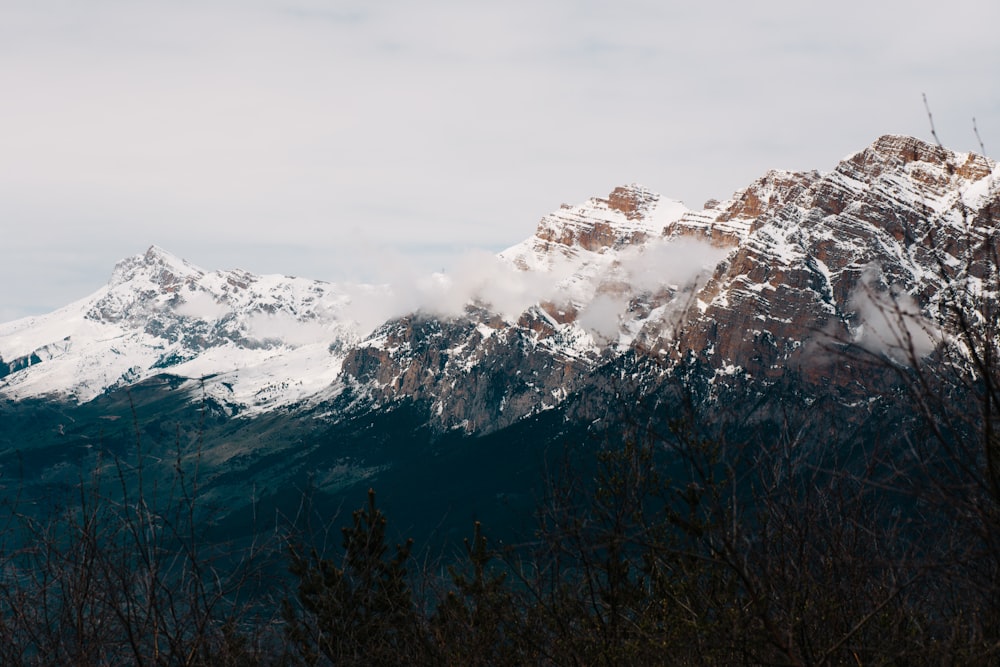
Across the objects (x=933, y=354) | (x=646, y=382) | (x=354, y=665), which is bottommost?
(x=354, y=665)

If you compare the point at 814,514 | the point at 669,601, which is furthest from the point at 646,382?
the point at 669,601

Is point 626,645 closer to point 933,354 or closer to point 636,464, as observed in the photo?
point 636,464

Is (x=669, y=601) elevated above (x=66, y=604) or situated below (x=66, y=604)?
below

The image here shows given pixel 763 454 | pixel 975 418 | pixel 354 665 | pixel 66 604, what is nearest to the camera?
pixel 975 418

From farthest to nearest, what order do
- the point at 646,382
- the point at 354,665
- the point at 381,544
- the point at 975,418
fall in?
the point at 381,544 → the point at 354,665 → the point at 646,382 → the point at 975,418

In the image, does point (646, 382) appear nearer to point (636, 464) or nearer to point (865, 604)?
point (636, 464)

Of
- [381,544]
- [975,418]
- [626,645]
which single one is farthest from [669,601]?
[381,544]

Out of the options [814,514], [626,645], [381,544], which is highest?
[814,514]

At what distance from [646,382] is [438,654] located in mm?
9095

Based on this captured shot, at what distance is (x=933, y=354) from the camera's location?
38.8 ft

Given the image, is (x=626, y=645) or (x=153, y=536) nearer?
(x=153, y=536)

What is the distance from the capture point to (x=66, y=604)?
1246 cm

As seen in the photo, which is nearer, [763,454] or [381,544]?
[763,454]

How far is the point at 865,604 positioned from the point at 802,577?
5.54 metres
